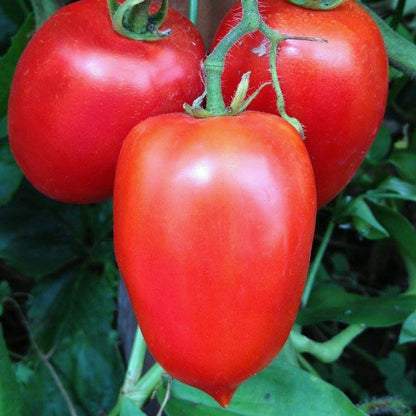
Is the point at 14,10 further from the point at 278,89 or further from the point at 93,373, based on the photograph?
the point at 278,89

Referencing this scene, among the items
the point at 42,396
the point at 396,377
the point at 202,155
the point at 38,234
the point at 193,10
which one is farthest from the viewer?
the point at 38,234

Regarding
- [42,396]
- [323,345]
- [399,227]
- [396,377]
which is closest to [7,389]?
[42,396]

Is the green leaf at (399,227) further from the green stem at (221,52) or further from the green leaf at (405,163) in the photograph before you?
the green stem at (221,52)

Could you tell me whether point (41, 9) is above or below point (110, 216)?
above

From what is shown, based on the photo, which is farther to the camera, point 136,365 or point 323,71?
point 136,365

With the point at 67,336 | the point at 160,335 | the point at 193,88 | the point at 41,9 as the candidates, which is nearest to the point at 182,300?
the point at 160,335

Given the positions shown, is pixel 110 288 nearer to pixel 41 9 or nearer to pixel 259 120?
pixel 41 9

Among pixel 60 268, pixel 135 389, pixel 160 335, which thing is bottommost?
pixel 60 268

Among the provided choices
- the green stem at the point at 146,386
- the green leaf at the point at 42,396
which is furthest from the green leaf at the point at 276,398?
the green leaf at the point at 42,396
